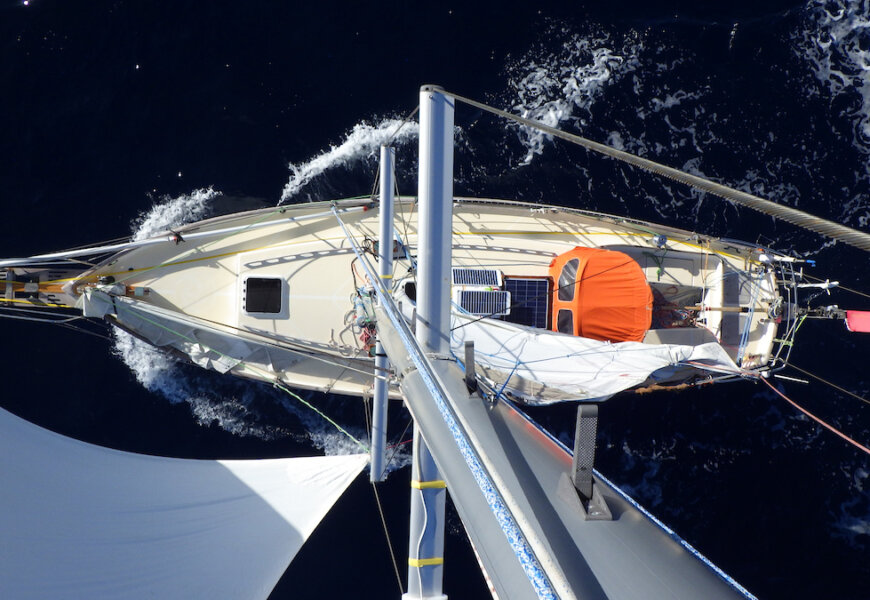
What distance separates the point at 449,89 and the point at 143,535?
39.5 feet

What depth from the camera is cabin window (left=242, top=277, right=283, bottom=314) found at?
38.6ft

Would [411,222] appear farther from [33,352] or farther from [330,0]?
[33,352]

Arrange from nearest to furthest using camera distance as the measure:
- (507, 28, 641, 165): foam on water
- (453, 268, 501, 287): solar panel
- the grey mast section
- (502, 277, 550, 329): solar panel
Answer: the grey mast section
(453, 268, 501, 287): solar panel
(502, 277, 550, 329): solar panel
(507, 28, 641, 165): foam on water

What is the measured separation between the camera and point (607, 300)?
11188mm

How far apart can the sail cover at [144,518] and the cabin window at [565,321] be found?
4723 millimetres

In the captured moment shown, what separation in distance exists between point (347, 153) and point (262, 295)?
479 centimetres

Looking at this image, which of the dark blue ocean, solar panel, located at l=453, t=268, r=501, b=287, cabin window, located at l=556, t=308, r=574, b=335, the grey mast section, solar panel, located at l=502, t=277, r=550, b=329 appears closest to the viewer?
the grey mast section

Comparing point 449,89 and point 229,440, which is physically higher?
point 449,89

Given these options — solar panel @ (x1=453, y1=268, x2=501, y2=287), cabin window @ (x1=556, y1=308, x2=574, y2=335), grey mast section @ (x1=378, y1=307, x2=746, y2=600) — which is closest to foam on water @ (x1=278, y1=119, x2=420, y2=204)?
solar panel @ (x1=453, y1=268, x2=501, y2=287)

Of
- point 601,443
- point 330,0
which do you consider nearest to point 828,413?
point 601,443

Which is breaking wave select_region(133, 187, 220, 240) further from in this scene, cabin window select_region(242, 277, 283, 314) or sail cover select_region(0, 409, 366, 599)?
sail cover select_region(0, 409, 366, 599)

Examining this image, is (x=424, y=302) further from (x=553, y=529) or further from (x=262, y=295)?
(x=262, y=295)

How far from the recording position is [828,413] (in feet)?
47.9

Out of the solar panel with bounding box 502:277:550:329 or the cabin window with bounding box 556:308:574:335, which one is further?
the solar panel with bounding box 502:277:550:329
